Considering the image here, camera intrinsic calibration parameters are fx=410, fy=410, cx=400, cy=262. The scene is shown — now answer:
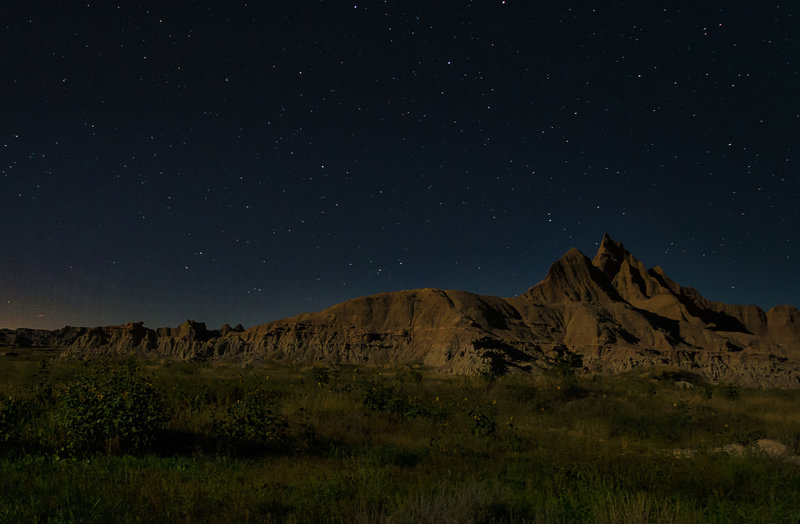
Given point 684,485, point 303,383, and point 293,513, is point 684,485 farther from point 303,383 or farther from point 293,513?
point 303,383

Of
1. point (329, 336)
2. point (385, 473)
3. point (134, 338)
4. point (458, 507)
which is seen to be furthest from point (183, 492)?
point (134, 338)

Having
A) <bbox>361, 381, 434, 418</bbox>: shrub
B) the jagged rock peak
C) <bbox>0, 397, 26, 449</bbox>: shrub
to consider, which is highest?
the jagged rock peak

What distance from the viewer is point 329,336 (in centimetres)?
6744

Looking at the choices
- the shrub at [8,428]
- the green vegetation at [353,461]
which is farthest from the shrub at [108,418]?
the shrub at [8,428]

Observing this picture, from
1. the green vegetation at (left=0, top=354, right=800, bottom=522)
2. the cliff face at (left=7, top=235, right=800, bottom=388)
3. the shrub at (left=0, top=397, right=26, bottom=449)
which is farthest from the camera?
the cliff face at (left=7, top=235, right=800, bottom=388)

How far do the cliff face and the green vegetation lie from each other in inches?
1287

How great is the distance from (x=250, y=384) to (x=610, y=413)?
11.8m

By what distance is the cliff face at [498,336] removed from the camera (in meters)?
53.3

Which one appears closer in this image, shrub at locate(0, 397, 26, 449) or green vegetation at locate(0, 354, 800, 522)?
green vegetation at locate(0, 354, 800, 522)

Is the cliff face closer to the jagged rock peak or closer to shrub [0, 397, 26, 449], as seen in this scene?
the jagged rock peak

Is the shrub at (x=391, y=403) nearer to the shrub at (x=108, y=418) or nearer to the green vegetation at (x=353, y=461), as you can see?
the green vegetation at (x=353, y=461)

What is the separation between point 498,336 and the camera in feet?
204

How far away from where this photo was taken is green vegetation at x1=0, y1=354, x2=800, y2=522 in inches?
160

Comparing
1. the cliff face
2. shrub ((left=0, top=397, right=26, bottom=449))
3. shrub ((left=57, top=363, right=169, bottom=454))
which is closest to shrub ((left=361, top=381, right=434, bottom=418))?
shrub ((left=57, top=363, right=169, bottom=454))
